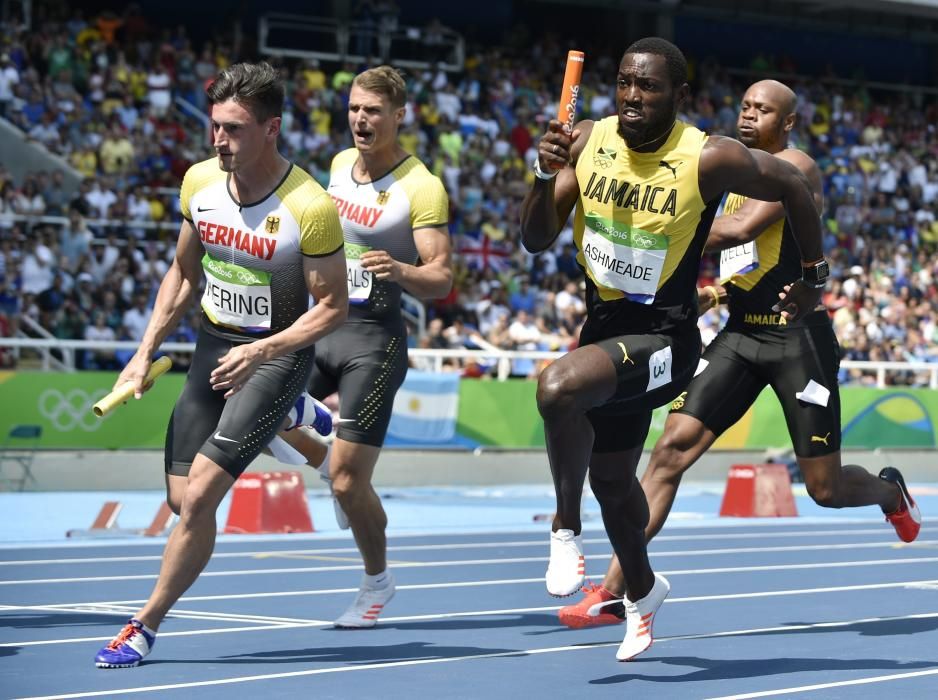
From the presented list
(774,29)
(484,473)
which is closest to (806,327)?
(484,473)

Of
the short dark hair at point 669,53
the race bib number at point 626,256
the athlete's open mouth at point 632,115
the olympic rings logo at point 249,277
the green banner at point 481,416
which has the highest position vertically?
the short dark hair at point 669,53

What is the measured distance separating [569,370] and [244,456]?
140 centimetres

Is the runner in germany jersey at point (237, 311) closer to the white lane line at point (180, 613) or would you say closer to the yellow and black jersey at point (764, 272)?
the white lane line at point (180, 613)

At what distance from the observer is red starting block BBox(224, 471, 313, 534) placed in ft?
43.2

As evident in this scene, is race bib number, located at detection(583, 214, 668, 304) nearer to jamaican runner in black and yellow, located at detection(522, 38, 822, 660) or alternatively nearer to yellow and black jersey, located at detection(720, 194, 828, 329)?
jamaican runner in black and yellow, located at detection(522, 38, 822, 660)

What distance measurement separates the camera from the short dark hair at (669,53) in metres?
6.25

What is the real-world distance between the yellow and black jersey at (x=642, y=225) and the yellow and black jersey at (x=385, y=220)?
64.5 inches

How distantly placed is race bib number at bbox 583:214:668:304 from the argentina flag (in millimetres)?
11607

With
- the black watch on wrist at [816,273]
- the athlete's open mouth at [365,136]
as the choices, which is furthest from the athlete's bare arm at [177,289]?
the black watch on wrist at [816,273]

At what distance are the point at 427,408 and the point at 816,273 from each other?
11818 mm

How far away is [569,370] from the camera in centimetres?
619

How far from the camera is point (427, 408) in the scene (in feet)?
60.7

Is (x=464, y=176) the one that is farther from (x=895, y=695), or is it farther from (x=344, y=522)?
(x=895, y=695)

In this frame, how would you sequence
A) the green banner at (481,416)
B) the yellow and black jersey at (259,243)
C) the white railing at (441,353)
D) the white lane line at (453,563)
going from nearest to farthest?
1. the yellow and black jersey at (259,243)
2. the white lane line at (453,563)
3. the green banner at (481,416)
4. the white railing at (441,353)
